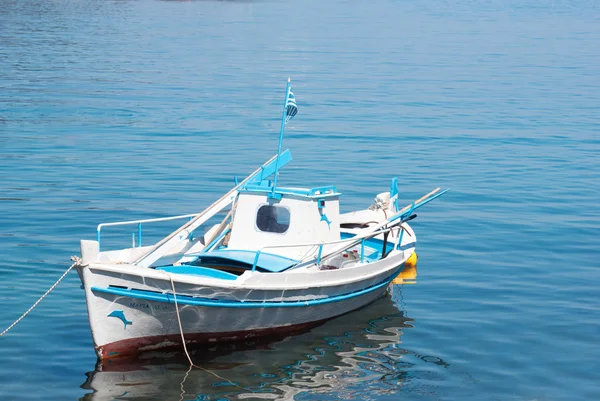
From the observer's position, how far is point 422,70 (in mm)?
65188

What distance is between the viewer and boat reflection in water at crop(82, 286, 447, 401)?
16438mm

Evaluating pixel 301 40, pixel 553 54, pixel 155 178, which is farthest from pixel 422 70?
pixel 155 178

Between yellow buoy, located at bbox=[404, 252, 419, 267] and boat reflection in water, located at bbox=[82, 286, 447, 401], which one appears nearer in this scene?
boat reflection in water, located at bbox=[82, 286, 447, 401]

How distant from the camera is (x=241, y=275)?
17.6 metres

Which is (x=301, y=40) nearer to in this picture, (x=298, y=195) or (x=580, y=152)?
(x=580, y=152)

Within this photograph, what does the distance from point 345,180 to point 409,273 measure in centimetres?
1000

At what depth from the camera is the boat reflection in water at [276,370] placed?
16438 millimetres

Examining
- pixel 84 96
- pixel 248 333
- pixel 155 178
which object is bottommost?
pixel 248 333

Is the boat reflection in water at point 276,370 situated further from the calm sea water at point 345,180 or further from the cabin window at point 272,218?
the cabin window at point 272,218

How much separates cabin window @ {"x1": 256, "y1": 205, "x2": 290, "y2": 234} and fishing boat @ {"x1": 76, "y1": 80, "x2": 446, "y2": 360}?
2 centimetres

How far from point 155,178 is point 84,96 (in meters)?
18.9

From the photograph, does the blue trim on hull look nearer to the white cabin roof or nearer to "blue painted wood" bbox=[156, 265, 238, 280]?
"blue painted wood" bbox=[156, 265, 238, 280]

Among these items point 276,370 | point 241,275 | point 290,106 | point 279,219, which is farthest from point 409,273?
point 241,275

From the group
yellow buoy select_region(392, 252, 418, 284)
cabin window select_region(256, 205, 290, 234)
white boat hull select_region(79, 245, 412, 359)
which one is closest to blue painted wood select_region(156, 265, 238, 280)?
white boat hull select_region(79, 245, 412, 359)
